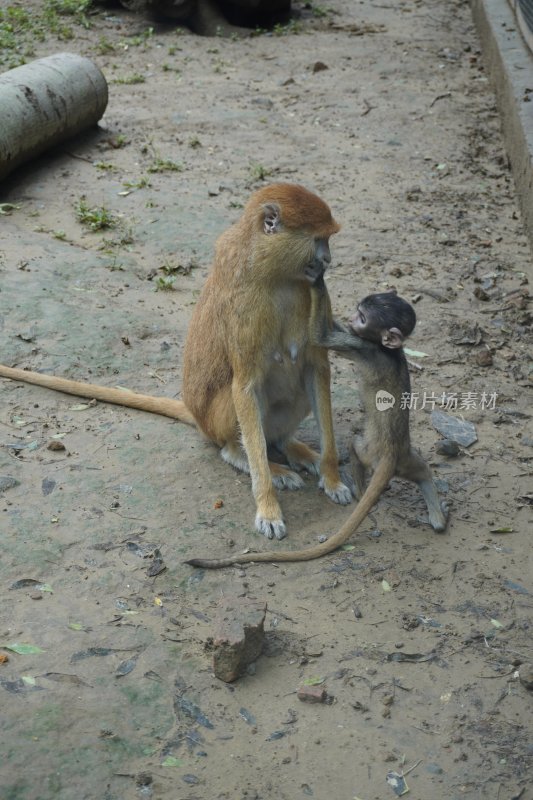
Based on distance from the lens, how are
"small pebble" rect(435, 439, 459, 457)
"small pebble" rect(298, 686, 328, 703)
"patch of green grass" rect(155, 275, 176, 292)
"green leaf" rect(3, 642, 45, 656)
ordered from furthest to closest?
"patch of green grass" rect(155, 275, 176, 292) < "small pebble" rect(435, 439, 459, 457) < "green leaf" rect(3, 642, 45, 656) < "small pebble" rect(298, 686, 328, 703)

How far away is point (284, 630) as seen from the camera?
4.17 meters

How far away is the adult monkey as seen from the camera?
15.4ft

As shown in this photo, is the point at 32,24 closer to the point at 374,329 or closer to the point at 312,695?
the point at 374,329

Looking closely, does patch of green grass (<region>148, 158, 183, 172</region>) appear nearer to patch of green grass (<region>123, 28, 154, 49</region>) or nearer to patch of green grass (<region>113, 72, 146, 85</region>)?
patch of green grass (<region>113, 72, 146, 85</region>)

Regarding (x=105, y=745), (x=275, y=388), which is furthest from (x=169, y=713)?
(x=275, y=388)

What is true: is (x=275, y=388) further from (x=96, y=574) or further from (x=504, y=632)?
(x=504, y=632)

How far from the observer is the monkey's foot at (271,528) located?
478 cm

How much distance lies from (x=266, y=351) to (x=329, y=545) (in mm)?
1044

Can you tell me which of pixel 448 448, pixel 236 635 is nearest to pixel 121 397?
pixel 448 448

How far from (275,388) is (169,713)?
1.95 meters

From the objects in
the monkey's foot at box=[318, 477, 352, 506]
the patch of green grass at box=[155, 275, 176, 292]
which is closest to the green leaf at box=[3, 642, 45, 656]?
the monkey's foot at box=[318, 477, 352, 506]

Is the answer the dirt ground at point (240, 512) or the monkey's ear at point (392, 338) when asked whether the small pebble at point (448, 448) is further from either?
the monkey's ear at point (392, 338)

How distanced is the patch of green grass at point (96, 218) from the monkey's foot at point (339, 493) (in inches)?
138

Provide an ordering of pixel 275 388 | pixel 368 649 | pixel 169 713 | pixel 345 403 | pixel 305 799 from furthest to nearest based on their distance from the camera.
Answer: pixel 345 403
pixel 275 388
pixel 368 649
pixel 169 713
pixel 305 799
